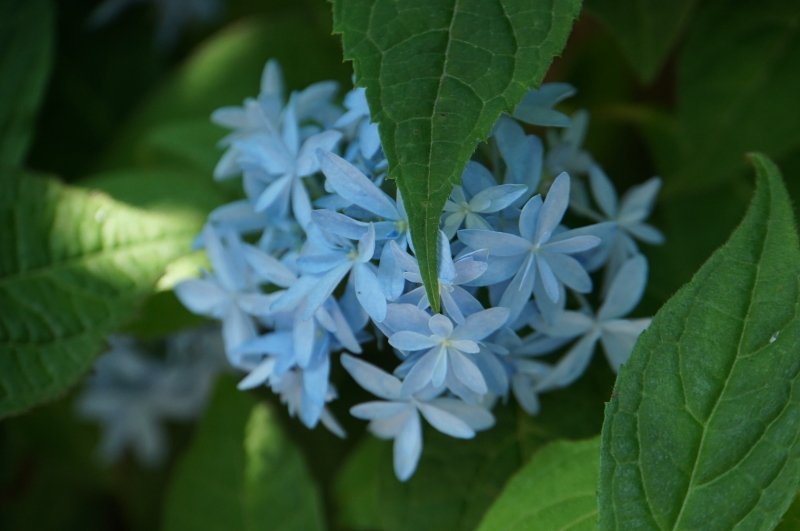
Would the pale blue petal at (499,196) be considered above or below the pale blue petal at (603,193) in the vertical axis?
above

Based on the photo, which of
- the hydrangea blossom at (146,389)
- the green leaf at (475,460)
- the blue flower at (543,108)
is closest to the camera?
the blue flower at (543,108)

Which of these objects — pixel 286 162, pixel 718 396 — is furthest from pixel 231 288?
pixel 718 396

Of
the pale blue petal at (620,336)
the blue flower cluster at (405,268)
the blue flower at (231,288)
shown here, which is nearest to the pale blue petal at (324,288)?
the blue flower cluster at (405,268)

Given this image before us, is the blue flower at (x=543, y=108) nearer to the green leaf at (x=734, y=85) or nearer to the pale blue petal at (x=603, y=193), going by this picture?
the pale blue petal at (x=603, y=193)

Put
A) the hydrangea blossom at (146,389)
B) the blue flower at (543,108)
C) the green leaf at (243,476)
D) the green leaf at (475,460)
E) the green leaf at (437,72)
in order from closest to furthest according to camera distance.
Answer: the green leaf at (437,72), the blue flower at (543,108), the green leaf at (475,460), the green leaf at (243,476), the hydrangea blossom at (146,389)

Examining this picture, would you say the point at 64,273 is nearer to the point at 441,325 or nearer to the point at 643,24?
the point at 441,325

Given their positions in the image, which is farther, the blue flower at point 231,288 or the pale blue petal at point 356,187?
the blue flower at point 231,288

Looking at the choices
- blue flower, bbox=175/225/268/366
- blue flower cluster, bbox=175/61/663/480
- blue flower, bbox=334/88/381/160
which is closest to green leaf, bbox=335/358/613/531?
blue flower cluster, bbox=175/61/663/480

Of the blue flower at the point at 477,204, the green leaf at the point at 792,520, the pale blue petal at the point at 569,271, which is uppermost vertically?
the blue flower at the point at 477,204

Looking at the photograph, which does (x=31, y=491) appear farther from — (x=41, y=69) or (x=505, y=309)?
(x=505, y=309)

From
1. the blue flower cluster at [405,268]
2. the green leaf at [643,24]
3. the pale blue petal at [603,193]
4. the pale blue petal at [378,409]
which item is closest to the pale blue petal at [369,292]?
the blue flower cluster at [405,268]
